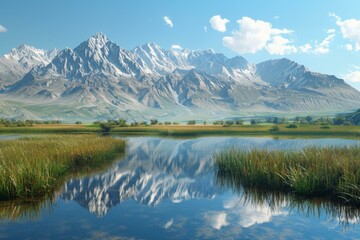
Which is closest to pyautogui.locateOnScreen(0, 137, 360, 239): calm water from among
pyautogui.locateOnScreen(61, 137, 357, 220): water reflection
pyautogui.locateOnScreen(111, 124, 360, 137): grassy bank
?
pyautogui.locateOnScreen(61, 137, 357, 220): water reflection

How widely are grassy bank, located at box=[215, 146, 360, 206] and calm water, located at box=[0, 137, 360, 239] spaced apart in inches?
57.3

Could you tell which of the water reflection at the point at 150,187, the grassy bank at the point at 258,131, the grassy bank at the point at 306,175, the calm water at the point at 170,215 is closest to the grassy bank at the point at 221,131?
the grassy bank at the point at 258,131

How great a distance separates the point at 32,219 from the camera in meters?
20.8

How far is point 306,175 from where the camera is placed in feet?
86.1

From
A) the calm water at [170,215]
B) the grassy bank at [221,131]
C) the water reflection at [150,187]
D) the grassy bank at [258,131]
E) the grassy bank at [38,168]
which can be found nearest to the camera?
the calm water at [170,215]

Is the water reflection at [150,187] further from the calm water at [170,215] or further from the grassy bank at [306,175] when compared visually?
the grassy bank at [306,175]

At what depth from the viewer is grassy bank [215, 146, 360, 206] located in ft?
79.8

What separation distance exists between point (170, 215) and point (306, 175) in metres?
10.5

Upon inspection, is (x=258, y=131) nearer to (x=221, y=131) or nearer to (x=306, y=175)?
(x=221, y=131)

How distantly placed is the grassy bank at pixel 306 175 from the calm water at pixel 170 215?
1454mm

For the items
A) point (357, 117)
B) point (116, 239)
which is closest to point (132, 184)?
point (116, 239)

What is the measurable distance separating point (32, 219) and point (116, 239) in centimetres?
591

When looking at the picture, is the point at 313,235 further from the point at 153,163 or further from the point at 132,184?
the point at 153,163

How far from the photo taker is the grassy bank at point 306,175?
79.8 ft
